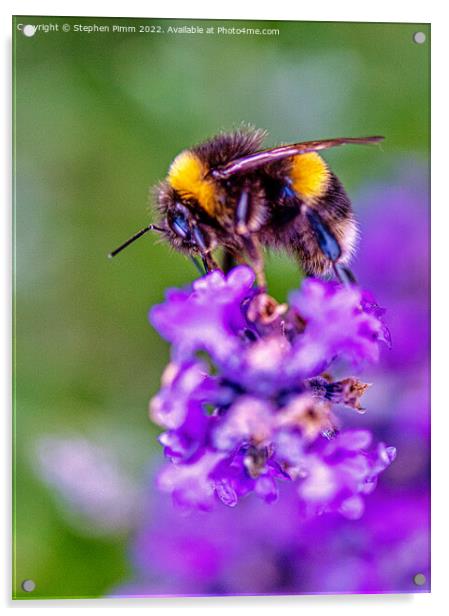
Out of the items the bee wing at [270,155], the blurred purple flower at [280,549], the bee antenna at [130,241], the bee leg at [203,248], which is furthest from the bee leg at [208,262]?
the blurred purple flower at [280,549]

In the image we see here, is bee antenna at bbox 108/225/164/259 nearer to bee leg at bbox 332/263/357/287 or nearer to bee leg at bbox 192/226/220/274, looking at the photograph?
bee leg at bbox 192/226/220/274

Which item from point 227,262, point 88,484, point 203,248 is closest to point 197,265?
point 227,262

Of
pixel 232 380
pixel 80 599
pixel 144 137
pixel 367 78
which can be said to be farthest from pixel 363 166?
pixel 80 599

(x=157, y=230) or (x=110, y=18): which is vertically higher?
(x=110, y=18)

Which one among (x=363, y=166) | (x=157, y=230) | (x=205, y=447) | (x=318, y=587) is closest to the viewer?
(x=205, y=447)

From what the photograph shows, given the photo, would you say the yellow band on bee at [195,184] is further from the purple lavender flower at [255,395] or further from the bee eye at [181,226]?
the purple lavender flower at [255,395]

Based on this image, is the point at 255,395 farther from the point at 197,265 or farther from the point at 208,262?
the point at 197,265
